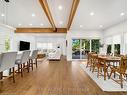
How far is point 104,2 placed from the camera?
5.40 meters

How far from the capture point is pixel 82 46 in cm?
1251

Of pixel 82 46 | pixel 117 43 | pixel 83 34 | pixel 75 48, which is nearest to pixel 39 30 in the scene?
pixel 75 48

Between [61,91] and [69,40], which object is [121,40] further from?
[61,91]

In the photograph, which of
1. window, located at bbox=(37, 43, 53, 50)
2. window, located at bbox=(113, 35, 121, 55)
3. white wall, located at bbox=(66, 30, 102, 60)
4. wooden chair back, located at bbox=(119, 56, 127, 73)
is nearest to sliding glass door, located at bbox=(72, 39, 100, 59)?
white wall, located at bbox=(66, 30, 102, 60)

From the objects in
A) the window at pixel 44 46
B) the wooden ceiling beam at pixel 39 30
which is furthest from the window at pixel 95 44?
the window at pixel 44 46

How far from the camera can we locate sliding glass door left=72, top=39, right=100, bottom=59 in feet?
40.7

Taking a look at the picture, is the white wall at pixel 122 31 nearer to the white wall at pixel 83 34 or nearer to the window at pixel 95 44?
the white wall at pixel 83 34

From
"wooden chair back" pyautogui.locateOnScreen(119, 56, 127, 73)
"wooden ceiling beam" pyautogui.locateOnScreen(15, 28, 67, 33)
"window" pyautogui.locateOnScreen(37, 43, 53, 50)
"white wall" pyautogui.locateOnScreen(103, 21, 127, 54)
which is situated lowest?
"wooden chair back" pyautogui.locateOnScreen(119, 56, 127, 73)

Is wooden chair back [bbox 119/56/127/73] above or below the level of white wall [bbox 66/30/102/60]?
below

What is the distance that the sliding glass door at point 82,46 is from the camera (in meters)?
12.4

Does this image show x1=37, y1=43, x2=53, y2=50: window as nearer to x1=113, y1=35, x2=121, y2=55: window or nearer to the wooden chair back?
x1=113, y1=35, x2=121, y2=55: window

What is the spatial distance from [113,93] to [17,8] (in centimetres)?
558

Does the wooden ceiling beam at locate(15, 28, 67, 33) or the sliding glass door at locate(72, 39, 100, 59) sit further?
the sliding glass door at locate(72, 39, 100, 59)

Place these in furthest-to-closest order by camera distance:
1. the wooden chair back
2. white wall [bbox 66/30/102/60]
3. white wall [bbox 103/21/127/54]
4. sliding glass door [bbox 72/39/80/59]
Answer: sliding glass door [bbox 72/39/80/59]
white wall [bbox 66/30/102/60]
white wall [bbox 103/21/127/54]
the wooden chair back
